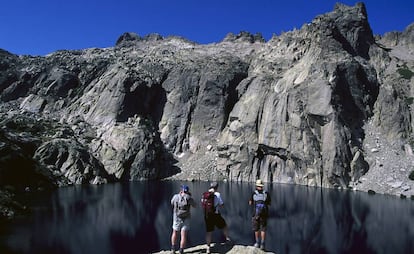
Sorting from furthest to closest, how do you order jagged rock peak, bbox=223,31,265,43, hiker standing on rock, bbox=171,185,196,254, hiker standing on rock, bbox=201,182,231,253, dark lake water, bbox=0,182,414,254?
1. jagged rock peak, bbox=223,31,265,43
2. dark lake water, bbox=0,182,414,254
3. hiker standing on rock, bbox=201,182,231,253
4. hiker standing on rock, bbox=171,185,196,254

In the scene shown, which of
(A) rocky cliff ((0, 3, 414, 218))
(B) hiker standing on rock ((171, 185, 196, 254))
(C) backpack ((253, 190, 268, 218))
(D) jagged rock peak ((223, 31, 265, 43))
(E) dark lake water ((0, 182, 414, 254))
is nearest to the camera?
(B) hiker standing on rock ((171, 185, 196, 254))

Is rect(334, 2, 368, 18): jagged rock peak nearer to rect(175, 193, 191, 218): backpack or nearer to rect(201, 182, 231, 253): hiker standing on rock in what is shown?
rect(201, 182, 231, 253): hiker standing on rock

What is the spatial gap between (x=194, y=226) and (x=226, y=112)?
100089 millimetres

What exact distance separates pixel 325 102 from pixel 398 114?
21.3 metres

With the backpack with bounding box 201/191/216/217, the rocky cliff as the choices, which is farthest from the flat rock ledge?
the rocky cliff

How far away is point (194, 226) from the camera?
45.1m

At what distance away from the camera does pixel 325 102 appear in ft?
365

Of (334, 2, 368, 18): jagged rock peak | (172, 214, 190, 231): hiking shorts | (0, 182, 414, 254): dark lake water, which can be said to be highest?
(334, 2, 368, 18): jagged rock peak

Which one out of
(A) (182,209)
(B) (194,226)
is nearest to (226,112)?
(B) (194,226)

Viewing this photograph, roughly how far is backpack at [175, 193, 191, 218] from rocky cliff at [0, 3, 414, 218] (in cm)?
7007

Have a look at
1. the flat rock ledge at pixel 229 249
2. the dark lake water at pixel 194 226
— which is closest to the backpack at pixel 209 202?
the flat rock ledge at pixel 229 249

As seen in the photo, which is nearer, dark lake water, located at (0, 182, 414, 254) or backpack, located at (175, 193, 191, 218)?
backpack, located at (175, 193, 191, 218)

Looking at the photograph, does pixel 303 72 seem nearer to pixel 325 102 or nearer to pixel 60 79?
pixel 325 102

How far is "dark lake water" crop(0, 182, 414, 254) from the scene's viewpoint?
3657cm
